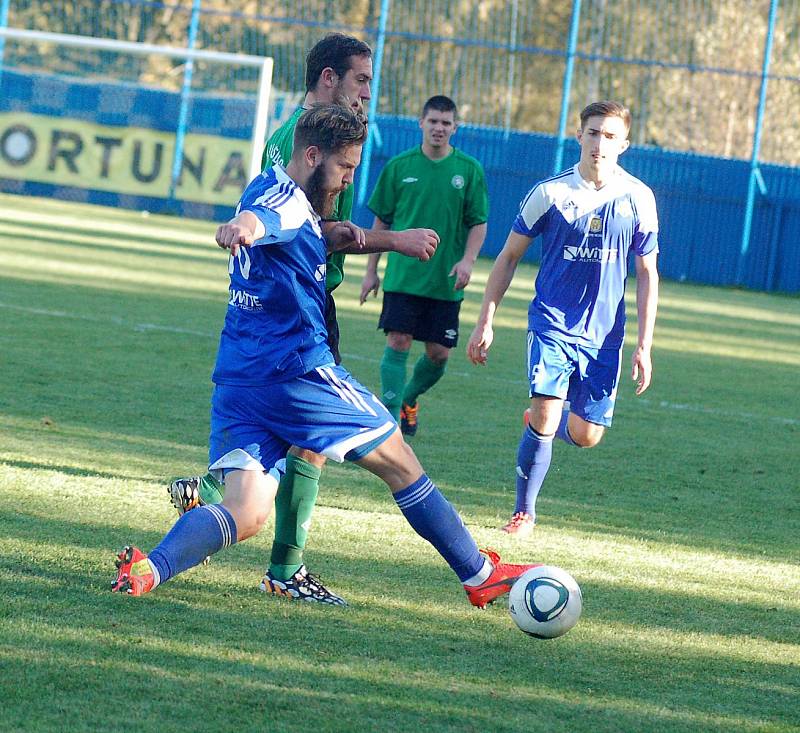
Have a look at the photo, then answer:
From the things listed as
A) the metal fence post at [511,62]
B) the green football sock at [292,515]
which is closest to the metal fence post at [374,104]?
the metal fence post at [511,62]

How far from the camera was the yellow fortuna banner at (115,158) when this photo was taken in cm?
2584

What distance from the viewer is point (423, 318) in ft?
27.8

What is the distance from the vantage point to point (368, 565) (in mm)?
5086

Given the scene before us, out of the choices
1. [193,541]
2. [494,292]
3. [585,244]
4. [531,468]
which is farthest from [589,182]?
[193,541]

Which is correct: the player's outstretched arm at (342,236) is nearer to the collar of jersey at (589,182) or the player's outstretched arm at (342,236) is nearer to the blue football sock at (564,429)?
the collar of jersey at (589,182)

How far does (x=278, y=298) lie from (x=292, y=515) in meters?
0.89

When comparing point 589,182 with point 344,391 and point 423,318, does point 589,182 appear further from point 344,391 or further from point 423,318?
point 423,318

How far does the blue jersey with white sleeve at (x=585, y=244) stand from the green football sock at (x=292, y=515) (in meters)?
1.81

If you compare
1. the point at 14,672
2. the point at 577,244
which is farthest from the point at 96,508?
the point at 577,244

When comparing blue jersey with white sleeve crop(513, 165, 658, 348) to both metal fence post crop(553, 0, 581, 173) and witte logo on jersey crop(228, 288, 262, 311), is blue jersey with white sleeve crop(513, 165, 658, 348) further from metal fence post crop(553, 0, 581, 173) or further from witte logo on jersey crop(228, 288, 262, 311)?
metal fence post crop(553, 0, 581, 173)

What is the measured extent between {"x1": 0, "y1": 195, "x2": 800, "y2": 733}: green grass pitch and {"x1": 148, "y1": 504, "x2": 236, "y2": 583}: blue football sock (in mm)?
189

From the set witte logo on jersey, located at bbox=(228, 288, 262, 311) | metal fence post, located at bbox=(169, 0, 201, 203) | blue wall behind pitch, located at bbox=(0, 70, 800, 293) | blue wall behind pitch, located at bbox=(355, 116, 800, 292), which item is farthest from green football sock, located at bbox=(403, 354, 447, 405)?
metal fence post, located at bbox=(169, 0, 201, 203)

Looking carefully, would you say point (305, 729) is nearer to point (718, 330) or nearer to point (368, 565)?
point (368, 565)

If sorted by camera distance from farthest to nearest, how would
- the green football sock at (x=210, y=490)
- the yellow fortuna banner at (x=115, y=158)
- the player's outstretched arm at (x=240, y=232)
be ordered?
the yellow fortuna banner at (x=115, y=158)
the green football sock at (x=210, y=490)
the player's outstretched arm at (x=240, y=232)
